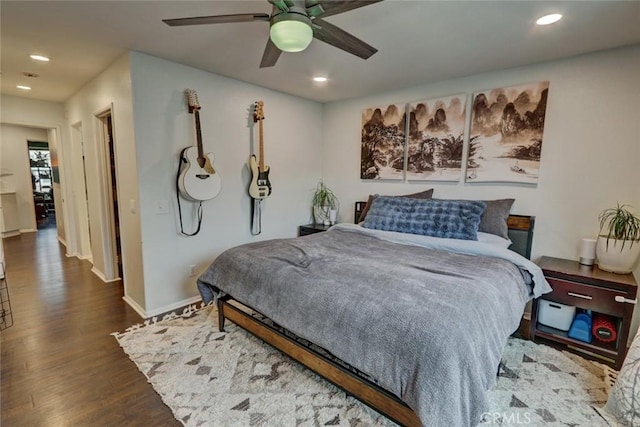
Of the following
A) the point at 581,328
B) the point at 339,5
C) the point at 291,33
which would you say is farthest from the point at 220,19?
the point at 581,328

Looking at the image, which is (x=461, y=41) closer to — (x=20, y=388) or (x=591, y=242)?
(x=591, y=242)

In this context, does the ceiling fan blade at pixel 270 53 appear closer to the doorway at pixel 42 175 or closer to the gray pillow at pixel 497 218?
the gray pillow at pixel 497 218

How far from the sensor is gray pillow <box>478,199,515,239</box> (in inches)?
109

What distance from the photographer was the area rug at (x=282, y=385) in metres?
1.67

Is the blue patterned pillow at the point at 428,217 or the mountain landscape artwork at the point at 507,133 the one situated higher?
the mountain landscape artwork at the point at 507,133

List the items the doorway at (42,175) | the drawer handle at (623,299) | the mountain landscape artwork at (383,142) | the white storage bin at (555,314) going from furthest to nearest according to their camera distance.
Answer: the doorway at (42,175) → the mountain landscape artwork at (383,142) → the white storage bin at (555,314) → the drawer handle at (623,299)

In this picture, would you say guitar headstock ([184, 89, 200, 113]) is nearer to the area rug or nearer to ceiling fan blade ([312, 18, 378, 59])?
ceiling fan blade ([312, 18, 378, 59])

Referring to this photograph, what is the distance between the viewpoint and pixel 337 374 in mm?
1667

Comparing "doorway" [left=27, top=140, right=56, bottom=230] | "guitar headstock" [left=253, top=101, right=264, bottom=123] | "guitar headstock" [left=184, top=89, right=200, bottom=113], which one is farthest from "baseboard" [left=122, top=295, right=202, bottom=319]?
"doorway" [left=27, top=140, right=56, bottom=230]

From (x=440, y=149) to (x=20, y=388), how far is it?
4056 mm

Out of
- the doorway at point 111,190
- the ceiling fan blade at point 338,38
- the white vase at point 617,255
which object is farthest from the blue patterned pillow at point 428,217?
the doorway at point 111,190

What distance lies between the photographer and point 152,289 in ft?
9.52

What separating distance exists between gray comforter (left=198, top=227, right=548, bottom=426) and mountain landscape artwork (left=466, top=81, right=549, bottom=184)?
46.0 inches

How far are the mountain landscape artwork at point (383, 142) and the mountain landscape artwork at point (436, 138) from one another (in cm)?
13
